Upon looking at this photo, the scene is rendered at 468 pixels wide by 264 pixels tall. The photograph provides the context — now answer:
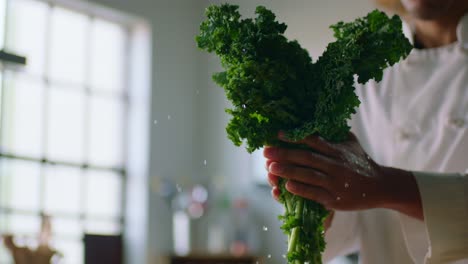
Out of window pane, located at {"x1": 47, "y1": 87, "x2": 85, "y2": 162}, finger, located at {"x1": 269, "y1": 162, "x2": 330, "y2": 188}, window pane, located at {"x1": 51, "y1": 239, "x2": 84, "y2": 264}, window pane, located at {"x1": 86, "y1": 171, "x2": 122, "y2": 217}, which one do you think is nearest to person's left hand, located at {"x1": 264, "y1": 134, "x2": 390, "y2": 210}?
finger, located at {"x1": 269, "y1": 162, "x2": 330, "y2": 188}

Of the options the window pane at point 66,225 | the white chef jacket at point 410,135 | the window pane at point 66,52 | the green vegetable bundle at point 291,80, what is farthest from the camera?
the window pane at point 66,52

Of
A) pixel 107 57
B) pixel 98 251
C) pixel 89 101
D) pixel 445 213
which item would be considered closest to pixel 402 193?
pixel 445 213

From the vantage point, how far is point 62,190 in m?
2.15

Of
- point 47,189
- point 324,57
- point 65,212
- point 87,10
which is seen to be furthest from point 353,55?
point 47,189

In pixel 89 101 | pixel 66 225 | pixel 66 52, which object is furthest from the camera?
pixel 89 101

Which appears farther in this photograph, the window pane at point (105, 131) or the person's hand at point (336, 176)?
the window pane at point (105, 131)

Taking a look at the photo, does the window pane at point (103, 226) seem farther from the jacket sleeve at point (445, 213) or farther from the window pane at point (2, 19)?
the jacket sleeve at point (445, 213)

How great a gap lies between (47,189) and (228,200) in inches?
22.0

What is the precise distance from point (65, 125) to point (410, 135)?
5.80ft

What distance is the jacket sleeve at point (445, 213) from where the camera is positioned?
1.78ft

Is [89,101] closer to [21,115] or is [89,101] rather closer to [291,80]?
[21,115]

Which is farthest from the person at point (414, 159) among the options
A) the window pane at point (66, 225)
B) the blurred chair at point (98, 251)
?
the window pane at point (66, 225)

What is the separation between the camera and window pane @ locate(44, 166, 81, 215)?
210 cm

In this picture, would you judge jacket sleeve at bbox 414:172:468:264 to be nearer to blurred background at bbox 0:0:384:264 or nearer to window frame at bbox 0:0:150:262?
blurred background at bbox 0:0:384:264
